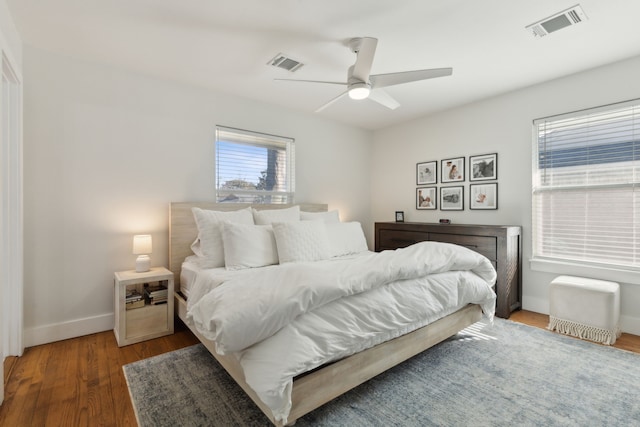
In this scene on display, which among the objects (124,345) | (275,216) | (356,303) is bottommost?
(124,345)

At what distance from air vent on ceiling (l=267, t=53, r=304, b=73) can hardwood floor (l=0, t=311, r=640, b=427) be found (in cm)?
256

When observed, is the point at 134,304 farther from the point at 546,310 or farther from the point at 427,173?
the point at 546,310

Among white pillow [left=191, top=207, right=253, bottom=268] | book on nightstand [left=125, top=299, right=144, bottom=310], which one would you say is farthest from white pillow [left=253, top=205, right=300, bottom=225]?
book on nightstand [left=125, top=299, right=144, bottom=310]

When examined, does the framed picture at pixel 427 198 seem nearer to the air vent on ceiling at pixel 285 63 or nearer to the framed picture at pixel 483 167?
the framed picture at pixel 483 167

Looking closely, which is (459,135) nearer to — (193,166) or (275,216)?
(275,216)

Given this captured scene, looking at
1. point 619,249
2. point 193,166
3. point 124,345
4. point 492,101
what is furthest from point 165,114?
point 619,249

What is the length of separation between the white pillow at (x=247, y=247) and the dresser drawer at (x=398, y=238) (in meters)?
1.96

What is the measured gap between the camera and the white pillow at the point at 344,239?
125 inches

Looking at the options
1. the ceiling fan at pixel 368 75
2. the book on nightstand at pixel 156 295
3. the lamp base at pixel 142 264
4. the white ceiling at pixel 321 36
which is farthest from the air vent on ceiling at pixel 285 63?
the book on nightstand at pixel 156 295

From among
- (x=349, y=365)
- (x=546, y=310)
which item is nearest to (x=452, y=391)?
(x=349, y=365)

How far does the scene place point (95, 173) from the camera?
2715mm

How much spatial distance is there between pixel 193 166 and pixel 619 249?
4266mm

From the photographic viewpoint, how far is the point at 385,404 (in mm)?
1692

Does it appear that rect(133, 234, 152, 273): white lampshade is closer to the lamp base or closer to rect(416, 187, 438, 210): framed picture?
the lamp base
